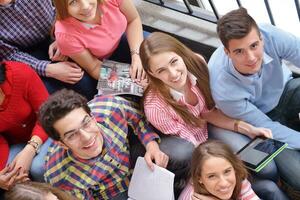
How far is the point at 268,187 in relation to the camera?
196cm

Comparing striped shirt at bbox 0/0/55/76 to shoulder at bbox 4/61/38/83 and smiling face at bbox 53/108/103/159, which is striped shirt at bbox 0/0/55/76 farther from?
smiling face at bbox 53/108/103/159

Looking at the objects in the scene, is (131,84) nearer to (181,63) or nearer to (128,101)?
(128,101)

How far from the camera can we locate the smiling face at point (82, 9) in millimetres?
2012

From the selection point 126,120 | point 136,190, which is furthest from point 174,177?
point 126,120

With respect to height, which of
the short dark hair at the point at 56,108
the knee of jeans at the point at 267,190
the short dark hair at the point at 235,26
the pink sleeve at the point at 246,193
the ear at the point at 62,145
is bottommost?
the knee of jeans at the point at 267,190

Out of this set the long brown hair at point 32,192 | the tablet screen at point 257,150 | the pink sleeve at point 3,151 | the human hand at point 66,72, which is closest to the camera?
the long brown hair at point 32,192

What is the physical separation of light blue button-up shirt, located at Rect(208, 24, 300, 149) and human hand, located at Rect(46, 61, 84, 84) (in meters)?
0.57

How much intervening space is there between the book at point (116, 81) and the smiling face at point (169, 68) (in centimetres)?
17

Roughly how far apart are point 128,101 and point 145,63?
0.19 metres

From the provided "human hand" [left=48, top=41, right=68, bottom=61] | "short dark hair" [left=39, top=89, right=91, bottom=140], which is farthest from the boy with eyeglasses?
"human hand" [left=48, top=41, right=68, bottom=61]

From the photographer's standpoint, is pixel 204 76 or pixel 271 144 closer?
pixel 271 144

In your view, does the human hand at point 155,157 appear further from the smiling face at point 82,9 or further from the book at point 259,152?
the smiling face at point 82,9

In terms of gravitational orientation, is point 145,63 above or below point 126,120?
above

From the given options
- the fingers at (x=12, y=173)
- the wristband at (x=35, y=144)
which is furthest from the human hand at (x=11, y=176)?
the wristband at (x=35, y=144)
